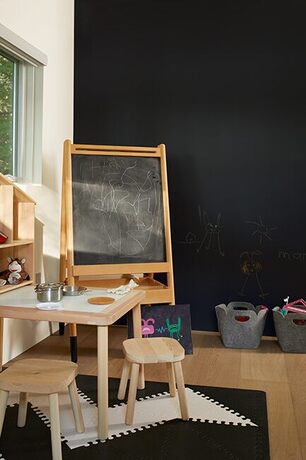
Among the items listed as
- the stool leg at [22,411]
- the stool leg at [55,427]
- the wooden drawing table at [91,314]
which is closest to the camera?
the stool leg at [55,427]

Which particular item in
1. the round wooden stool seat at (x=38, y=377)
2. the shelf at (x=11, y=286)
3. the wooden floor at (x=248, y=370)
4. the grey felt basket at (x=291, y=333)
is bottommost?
the wooden floor at (x=248, y=370)

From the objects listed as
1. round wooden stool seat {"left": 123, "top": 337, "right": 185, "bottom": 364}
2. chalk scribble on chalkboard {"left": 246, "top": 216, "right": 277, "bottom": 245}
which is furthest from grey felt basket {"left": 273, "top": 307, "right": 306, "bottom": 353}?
round wooden stool seat {"left": 123, "top": 337, "right": 185, "bottom": 364}

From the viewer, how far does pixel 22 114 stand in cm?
321

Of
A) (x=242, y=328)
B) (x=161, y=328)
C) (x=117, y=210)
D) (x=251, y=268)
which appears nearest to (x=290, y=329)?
(x=242, y=328)

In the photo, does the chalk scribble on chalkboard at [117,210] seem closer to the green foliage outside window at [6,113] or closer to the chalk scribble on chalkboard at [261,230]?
the green foliage outside window at [6,113]

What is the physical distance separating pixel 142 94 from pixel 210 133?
641 mm

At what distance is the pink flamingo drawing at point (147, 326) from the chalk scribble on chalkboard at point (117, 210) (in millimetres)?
414

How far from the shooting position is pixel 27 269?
2648 mm

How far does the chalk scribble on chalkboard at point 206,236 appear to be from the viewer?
3.52 m

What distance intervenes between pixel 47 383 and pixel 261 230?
2.24 metres

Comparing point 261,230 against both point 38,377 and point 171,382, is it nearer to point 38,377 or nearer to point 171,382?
point 171,382

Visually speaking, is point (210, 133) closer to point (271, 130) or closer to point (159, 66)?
point (271, 130)

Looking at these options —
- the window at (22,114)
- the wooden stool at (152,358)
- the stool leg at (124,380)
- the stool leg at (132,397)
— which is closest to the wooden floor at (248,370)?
the stool leg at (124,380)

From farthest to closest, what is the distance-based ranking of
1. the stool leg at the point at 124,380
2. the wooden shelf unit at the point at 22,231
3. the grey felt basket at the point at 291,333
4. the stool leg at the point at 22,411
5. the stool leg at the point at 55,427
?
the grey felt basket at the point at 291,333, the wooden shelf unit at the point at 22,231, the stool leg at the point at 124,380, the stool leg at the point at 22,411, the stool leg at the point at 55,427
